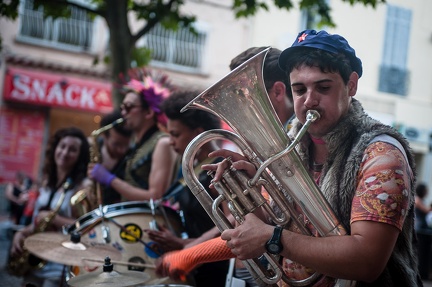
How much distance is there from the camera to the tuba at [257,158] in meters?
1.91

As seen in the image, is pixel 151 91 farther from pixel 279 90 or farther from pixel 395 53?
pixel 395 53

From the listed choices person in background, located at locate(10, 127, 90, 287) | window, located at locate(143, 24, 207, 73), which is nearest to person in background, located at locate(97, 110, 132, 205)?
person in background, located at locate(10, 127, 90, 287)

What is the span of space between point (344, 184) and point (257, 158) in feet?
1.11

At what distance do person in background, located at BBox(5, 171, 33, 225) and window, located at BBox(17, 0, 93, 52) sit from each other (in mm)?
3913

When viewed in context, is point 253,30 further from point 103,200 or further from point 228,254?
point 228,254

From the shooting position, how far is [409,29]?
49.5ft

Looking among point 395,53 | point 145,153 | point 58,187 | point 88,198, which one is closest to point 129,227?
point 145,153

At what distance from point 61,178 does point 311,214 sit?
135 inches

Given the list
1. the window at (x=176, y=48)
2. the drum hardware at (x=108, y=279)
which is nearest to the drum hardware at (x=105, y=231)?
the drum hardware at (x=108, y=279)

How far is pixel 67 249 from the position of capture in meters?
2.94

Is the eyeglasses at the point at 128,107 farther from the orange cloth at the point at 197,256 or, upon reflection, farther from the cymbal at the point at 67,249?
the orange cloth at the point at 197,256

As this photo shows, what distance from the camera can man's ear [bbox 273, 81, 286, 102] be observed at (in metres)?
2.74

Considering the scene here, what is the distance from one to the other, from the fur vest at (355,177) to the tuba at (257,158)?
0.39ft

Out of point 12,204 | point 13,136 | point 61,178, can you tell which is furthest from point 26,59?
point 61,178
